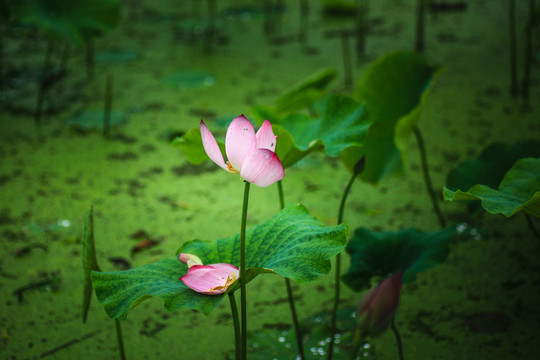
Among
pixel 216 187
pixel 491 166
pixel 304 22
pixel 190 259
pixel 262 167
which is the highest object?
pixel 262 167

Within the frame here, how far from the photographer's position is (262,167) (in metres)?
0.69

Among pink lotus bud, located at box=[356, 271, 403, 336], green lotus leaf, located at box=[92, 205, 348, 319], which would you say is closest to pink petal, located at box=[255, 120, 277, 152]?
green lotus leaf, located at box=[92, 205, 348, 319]

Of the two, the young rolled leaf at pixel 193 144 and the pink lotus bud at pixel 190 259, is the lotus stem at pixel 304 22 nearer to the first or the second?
the young rolled leaf at pixel 193 144

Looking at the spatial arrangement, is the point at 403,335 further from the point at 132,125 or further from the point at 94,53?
the point at 94,53

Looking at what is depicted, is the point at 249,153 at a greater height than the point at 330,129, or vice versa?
the point at 249,153

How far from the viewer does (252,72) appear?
2.48 metres

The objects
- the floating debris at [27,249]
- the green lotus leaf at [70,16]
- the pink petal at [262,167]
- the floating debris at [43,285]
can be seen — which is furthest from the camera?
the green lotus leaf at [70,16]

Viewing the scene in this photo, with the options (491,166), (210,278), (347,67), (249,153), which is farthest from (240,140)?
(347,67)

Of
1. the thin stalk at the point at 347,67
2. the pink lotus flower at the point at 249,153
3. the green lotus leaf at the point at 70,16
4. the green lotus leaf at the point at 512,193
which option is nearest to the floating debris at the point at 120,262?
the pink lotus flower at the point at 249,153

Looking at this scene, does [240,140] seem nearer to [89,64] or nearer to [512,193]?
Result: [512,193]

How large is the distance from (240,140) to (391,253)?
469 millimetres

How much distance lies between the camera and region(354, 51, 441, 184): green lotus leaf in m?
1.28

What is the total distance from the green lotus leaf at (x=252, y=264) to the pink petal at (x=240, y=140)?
0.15m

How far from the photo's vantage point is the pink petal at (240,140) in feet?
2.31
